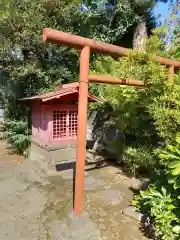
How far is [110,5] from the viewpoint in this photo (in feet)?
29.1

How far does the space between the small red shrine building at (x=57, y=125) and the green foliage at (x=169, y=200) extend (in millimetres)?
3281

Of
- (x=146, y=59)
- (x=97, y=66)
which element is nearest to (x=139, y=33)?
(x=97, y=66)

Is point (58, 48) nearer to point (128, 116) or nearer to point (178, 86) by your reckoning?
point (128, 116)

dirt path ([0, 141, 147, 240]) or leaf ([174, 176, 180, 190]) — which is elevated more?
leaf ([174, 176, 180, 190])

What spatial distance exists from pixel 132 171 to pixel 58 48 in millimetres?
5168

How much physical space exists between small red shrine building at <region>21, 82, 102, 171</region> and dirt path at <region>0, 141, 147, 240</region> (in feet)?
2.27

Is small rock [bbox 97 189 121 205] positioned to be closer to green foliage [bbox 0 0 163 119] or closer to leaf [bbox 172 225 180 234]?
leaf [bbox 172 225 180 234]

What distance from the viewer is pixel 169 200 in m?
2.99

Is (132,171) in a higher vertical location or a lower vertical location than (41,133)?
lower

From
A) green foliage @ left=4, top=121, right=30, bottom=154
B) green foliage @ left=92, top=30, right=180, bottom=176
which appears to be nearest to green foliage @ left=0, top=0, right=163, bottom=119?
green foliage @ left=4, top=121, right=30, bottom=154

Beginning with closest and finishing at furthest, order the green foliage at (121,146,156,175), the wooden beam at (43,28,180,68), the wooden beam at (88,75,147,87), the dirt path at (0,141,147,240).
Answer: the wooden beam at (43,28,180,68) → the dirt path at (0,141,147,240) → the wooden beam at (88,75,147,87) → the green foliage at (121,146,156,175)

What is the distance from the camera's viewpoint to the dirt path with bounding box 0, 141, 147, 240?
3072mm

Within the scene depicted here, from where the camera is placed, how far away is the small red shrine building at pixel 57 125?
5816 mm

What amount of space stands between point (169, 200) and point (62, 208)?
1.96m
